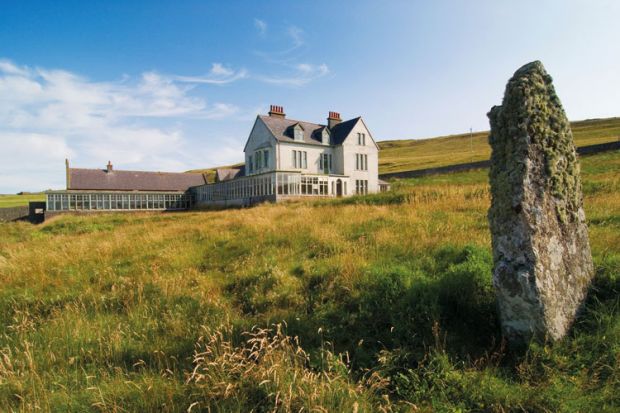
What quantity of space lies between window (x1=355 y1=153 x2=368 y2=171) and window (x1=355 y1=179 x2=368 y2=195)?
1.64 meters

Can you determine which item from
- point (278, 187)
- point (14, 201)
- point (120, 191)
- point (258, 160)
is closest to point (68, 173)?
point (120, 191)

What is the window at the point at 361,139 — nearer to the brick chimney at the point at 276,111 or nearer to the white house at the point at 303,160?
the white house at the point at 303,160

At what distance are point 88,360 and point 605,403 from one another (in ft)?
19.9

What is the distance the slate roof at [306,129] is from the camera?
39.8m

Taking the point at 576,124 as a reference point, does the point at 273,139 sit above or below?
below

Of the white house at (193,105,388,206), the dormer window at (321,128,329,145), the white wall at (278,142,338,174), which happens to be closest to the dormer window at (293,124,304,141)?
the white house at (193,105,388,206)

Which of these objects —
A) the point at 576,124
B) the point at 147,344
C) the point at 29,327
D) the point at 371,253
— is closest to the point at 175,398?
the point at 147,344

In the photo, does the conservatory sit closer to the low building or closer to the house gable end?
the house gable end

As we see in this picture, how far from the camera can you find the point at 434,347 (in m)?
4.12

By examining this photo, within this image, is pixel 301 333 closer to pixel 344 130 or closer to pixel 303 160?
pixel 303 160

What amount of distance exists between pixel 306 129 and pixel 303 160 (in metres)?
4.65

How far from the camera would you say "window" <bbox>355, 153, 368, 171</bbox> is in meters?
43.5

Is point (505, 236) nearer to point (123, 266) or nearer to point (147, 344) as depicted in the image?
point (147, 344)

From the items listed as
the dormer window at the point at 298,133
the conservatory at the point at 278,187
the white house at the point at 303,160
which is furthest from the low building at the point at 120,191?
the dormer window at the point at 298,133
